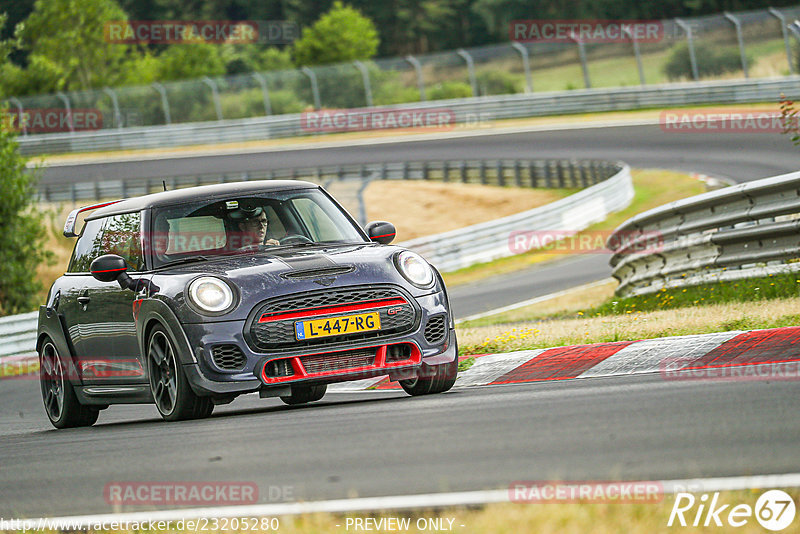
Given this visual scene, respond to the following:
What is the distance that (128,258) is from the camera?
816 cm

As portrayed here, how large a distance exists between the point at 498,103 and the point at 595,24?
108 feet

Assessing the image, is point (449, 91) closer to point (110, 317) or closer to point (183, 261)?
point (110, 317)

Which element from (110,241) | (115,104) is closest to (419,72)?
(115,104)

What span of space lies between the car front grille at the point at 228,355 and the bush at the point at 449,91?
40177 mm

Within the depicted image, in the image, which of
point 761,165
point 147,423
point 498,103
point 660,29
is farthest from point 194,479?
point 498,103

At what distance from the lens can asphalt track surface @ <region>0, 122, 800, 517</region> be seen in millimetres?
4332

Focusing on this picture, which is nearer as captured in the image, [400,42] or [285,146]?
[285,146]

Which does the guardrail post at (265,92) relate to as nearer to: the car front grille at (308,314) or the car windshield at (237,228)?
the car windshield at (237,228)

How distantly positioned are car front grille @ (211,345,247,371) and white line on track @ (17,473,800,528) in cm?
256

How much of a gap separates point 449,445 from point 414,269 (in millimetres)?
2553

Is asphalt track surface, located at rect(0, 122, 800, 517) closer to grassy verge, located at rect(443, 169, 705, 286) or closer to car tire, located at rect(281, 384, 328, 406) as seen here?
car tire, located at rect(281, 384, 328, 406)

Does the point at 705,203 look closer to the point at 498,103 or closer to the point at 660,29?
the point at 660,29

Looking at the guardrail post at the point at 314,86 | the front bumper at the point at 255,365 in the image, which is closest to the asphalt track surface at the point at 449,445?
the front bumper at the point at 255,365

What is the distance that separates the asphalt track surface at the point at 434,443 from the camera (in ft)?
14.2
